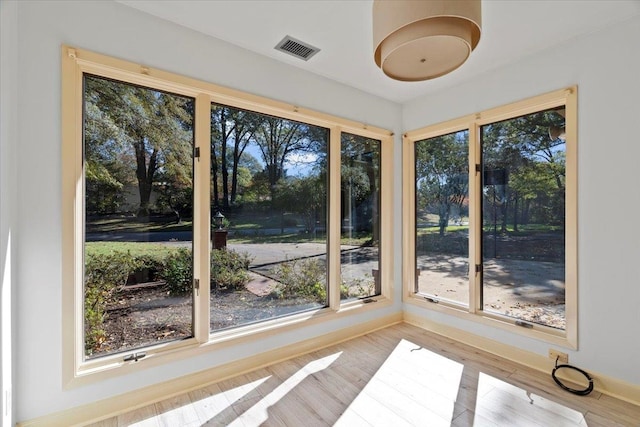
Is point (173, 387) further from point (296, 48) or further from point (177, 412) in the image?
point (296, 48)

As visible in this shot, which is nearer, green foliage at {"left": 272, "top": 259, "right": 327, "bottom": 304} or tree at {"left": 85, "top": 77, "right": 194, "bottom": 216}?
tree at {"left": 85, "top": 77, "right": 194, "bottom": 216}

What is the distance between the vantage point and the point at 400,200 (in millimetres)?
3775

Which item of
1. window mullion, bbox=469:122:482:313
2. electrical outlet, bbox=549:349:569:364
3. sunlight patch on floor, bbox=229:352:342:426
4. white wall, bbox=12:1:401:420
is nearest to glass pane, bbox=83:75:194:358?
white wall, bbox=12:1:401:420

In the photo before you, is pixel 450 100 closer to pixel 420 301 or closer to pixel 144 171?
pixel 420 301

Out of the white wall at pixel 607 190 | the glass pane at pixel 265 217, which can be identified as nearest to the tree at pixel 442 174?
the white wall at pixel 607 190

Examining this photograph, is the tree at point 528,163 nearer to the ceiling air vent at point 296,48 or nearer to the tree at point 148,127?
the ceiling air vent at point 296,48

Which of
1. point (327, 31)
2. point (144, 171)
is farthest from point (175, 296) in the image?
point (327, 31)

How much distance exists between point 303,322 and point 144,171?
1.92 m

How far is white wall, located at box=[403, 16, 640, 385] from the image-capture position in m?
2.13

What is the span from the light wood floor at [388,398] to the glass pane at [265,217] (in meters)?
0.56

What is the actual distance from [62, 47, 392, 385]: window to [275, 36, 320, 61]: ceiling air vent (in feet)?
1.49

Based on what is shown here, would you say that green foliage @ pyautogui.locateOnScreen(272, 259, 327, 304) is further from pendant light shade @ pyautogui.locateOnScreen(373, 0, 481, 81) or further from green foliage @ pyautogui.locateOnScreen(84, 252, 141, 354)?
pendant light shade @ pyautogui.locateOnScreen(373, 0, 481, 81)

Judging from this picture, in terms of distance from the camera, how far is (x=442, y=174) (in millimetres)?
3480

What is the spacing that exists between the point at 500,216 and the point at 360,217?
144 cm
